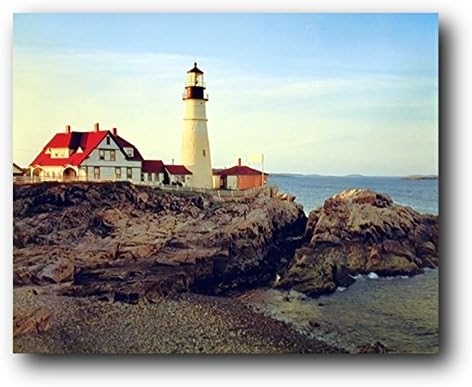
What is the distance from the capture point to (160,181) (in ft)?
10.1

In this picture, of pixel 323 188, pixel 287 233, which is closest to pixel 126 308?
pixel 287 233

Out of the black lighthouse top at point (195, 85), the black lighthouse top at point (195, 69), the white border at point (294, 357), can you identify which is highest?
the black lighthouse top at point (195, 69)

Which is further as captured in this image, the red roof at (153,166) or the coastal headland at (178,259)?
the red roof at (153,166)

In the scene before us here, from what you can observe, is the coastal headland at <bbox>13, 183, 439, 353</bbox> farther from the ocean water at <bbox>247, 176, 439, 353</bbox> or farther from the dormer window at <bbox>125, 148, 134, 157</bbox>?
the dormer window at <bbox>125, 148, 134, 157</bbox>

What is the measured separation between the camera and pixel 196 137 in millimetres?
3057

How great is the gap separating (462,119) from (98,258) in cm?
172

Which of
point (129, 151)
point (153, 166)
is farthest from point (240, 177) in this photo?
point (129, 151)

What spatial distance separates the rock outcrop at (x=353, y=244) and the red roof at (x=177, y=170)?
617 millimetres

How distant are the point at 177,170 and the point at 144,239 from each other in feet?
1.17

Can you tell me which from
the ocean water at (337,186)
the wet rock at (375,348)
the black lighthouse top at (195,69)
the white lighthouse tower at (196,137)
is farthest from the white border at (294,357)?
the white lighthouse tower at (196,137)

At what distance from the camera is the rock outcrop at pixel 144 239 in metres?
2.94

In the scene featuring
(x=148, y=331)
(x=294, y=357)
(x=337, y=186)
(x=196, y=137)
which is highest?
(x=196, y=137)

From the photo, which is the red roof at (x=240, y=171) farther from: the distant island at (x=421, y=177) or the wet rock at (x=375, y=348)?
the wet rock at (x=375, y=348)

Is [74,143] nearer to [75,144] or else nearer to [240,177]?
[75,144]
